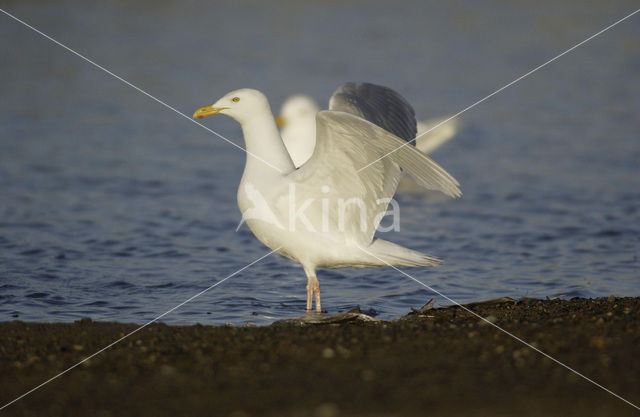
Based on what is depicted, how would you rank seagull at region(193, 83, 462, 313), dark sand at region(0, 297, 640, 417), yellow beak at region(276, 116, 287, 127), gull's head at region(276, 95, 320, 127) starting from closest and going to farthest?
dark sand at region(0, 297, 640, 417) < seagull at region(193, 83, 462, 313) < gull's head at region(276, 95, 320, 127) < yellow beak at region(276, 116, 287, 127)

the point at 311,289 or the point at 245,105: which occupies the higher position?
the point at 245,105

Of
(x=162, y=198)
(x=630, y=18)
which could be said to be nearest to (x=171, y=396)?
(x=162, y=198)

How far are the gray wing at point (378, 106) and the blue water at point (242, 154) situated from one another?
1499mm

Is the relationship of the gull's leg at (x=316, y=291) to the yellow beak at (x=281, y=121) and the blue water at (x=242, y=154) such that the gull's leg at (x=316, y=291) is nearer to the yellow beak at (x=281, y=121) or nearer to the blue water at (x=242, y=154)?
the blue water at (x=242, y=154)

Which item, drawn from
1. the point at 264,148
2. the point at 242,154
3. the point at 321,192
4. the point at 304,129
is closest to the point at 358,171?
the point at 321,192

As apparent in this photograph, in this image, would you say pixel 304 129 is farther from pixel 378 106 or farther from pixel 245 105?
pixel 245 105

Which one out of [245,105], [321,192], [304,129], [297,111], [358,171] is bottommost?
[321,192]

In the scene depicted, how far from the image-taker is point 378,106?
768 cm

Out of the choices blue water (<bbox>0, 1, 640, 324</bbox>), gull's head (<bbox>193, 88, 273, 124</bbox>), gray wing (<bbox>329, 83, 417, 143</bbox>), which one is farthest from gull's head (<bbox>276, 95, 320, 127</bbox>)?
gull's head (<bbox>193, 88, 273, 124</bbox>)

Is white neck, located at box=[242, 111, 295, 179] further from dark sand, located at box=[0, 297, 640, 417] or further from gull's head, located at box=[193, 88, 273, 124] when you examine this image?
dark sand, located at box=[0, 297, 640, 417]

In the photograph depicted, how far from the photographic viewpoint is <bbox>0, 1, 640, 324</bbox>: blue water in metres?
7.62

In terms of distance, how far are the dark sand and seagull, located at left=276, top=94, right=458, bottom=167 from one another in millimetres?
4712

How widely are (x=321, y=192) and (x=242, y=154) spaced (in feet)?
24.3

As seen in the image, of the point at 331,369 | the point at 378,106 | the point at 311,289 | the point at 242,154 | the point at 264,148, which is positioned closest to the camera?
the point at 331,369
